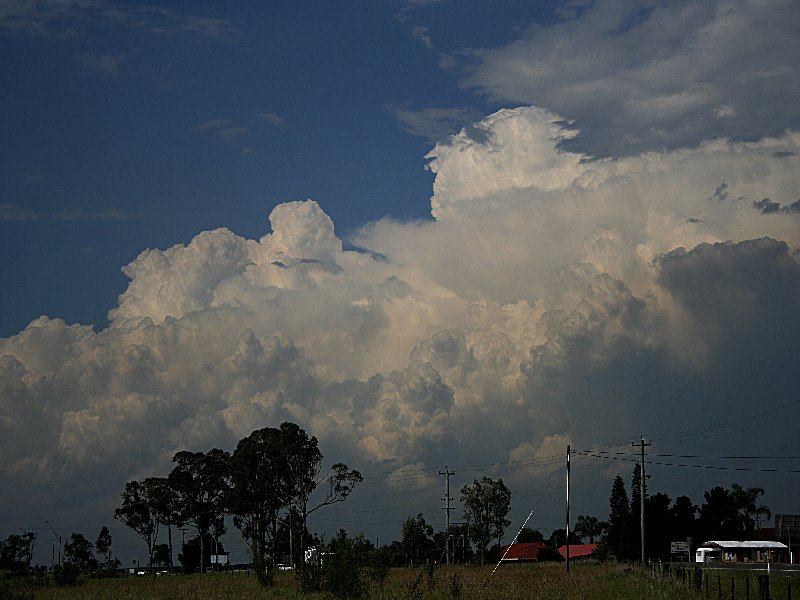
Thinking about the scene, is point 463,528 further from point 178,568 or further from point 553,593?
point 553,593

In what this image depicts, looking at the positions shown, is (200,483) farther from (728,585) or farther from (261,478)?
(728,585)

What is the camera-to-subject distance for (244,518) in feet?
321

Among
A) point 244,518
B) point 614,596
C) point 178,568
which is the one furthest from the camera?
point 178,568

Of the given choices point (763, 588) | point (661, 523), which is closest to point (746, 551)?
point (661, 523)

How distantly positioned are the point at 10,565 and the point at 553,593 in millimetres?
91801

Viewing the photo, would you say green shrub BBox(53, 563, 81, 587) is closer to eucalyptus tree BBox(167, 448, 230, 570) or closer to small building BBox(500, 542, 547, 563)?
eucalyptus tree BBox(167, 448, 230, 570)

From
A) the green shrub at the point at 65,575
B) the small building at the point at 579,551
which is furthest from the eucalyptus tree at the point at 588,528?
the green shrub at the point at 65,575

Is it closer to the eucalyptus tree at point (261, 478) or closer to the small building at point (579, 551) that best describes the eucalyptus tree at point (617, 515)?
the small building at point (579, 551)

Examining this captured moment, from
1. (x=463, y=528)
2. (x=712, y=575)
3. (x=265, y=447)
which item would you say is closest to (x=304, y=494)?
(x=265, y=447)

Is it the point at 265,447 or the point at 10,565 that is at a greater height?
the point at 265,447

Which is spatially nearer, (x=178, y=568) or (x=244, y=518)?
(x=244, y=518)

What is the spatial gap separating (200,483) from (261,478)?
1275 cm

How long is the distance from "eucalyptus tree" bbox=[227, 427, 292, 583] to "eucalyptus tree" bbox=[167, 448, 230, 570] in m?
6.23

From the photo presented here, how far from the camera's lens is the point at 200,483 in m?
102
